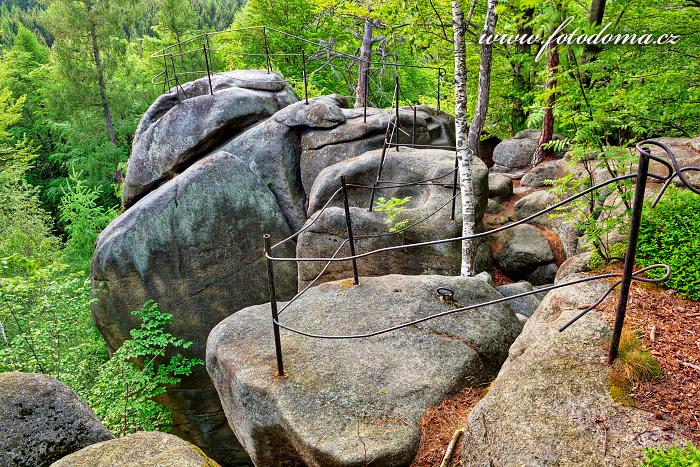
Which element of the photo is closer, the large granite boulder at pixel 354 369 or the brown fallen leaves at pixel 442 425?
the brown fallen leaves at pixel 442 425

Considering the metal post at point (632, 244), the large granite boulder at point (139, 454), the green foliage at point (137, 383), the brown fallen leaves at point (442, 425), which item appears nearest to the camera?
the metal post at point (632, 244)

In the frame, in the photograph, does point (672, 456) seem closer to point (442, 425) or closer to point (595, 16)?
point (442, 425)

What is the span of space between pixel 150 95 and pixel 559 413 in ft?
88.7

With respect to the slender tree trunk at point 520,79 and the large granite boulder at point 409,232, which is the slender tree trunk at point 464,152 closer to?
the large granite boulder at point 409,232

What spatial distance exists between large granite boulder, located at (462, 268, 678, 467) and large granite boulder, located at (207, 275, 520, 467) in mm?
894

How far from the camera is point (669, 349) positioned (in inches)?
130

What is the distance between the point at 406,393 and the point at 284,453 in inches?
54.2

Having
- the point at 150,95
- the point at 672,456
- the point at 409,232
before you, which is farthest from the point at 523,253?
the point at 150,95

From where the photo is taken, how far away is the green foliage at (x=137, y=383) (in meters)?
8.38

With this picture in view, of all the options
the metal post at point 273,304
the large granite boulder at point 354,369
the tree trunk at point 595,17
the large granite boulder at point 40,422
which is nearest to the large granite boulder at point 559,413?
the large granite boulder at point 354,369

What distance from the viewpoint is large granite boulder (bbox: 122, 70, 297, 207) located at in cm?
1290

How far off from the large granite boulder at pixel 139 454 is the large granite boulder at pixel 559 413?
6.88 feet

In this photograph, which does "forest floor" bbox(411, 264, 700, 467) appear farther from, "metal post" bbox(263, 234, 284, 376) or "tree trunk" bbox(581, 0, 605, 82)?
"tree trunk" bbox(581, 0, 605, 82)

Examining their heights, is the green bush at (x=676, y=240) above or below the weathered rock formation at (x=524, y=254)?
above
